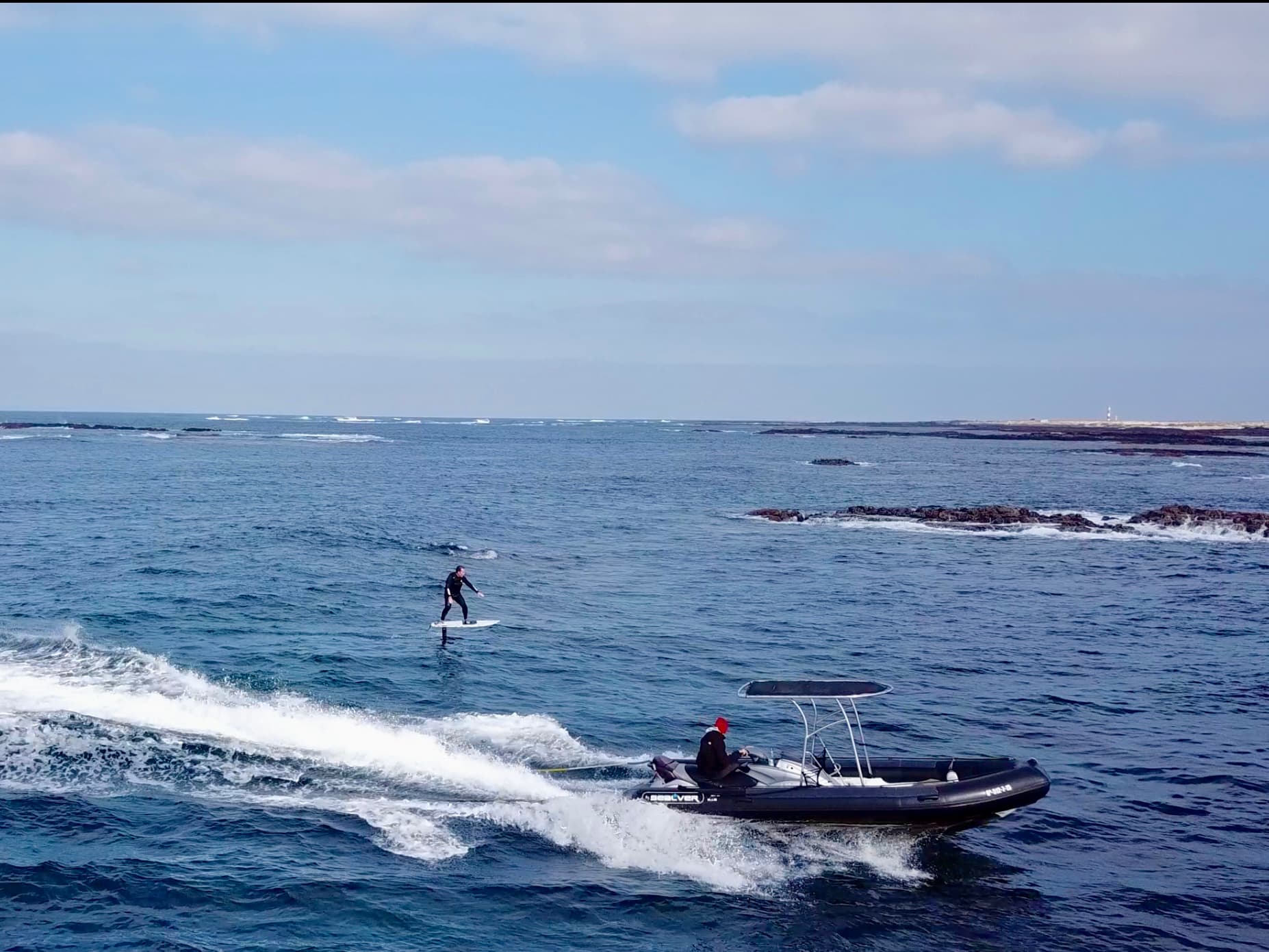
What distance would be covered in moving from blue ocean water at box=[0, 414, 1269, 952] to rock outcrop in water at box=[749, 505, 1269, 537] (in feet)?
17.9

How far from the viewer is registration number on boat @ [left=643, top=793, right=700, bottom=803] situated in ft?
53.9

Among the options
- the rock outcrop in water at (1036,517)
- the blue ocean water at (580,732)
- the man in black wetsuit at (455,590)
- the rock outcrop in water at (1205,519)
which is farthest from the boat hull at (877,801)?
the rock outcrop in water at (1205,519)

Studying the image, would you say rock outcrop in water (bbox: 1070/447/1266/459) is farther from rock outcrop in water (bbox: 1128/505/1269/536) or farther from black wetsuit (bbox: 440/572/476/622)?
black wetsuit (bbox: 440/572/476/622)

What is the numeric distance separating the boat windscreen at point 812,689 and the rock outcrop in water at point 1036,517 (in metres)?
39.9

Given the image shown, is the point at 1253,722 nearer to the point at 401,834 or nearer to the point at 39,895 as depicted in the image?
the point at 401,834

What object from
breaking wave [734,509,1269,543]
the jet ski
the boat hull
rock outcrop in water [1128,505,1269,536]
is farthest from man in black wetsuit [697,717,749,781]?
rock outcrop in water [1128,505,1269,536]

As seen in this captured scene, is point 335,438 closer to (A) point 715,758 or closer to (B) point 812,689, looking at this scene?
(B) point 812,689

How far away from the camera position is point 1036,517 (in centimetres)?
5716

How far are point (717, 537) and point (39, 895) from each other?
39421 mm

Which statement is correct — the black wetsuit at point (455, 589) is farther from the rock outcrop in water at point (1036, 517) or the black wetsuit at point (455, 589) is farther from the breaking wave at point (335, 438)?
the breaking wave at point (335, 438)

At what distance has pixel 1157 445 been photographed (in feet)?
474

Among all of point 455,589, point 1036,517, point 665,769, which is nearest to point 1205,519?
point 1036,517

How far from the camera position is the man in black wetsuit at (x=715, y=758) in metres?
16.6

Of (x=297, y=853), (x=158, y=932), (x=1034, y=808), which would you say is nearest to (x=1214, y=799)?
(x=1034, y=808)
